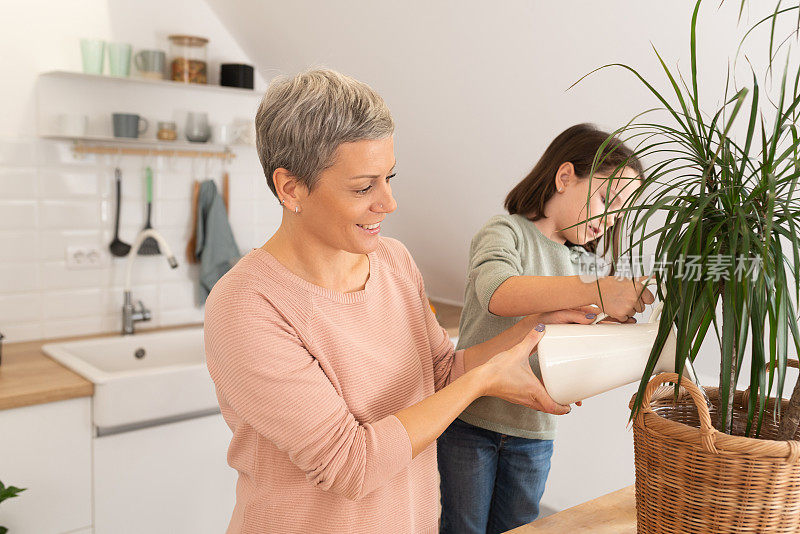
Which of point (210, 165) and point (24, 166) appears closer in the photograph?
point (24, 166)

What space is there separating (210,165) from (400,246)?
1782 mm

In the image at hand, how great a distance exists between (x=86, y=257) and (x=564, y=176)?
1909mm

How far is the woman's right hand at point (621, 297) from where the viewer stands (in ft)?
3.92

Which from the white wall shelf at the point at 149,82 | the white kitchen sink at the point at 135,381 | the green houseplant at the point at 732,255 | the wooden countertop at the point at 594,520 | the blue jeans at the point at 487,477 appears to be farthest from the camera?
the white wall shelf at the point at 149,82

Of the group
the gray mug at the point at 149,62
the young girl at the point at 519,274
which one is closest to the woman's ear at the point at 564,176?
the young girl at the point at 519,274

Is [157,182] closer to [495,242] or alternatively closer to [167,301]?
[167,301]

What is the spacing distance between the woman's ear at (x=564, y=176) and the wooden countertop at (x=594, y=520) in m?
0.64

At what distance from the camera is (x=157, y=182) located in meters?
2.85

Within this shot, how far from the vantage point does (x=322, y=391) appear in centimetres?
108


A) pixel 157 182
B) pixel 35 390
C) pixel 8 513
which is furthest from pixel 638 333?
pixel 157 182

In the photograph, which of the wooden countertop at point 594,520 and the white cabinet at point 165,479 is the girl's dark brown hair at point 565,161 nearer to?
the wooden countertop at point 594,520

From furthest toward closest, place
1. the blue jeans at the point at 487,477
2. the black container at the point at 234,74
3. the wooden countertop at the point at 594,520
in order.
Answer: the black container at the point at 234,74 < the blue jeans at the point at 487,477 < the wooden countertop at the point at 594,520

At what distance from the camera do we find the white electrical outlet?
2682 millimetres

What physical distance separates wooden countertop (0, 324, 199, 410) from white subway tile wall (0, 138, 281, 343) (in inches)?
9.0
